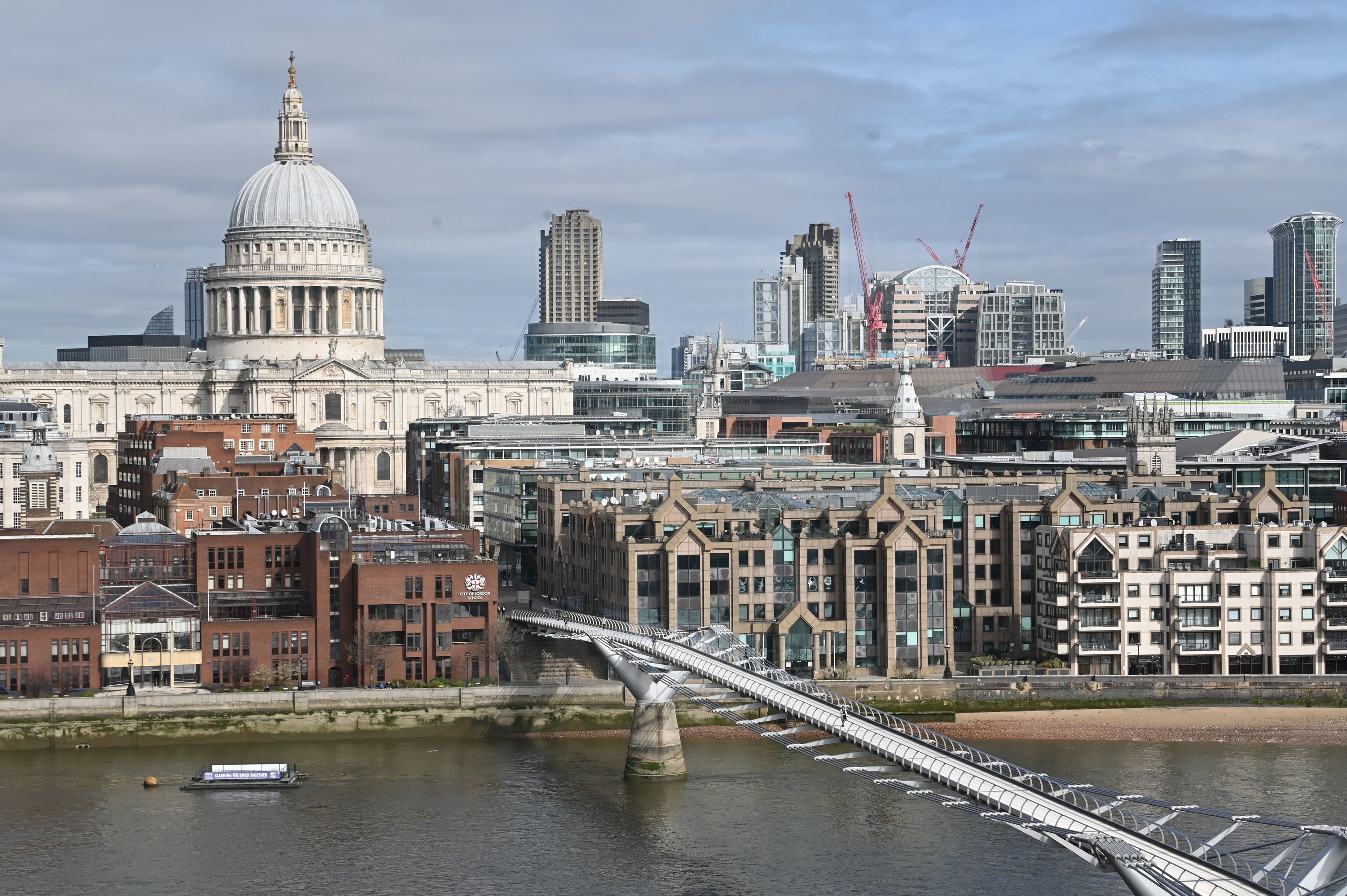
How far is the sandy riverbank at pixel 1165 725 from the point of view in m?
56.7

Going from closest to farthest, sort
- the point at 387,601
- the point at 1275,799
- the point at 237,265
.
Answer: the point at 1275,799, the point at 387,601, the point at 237,265

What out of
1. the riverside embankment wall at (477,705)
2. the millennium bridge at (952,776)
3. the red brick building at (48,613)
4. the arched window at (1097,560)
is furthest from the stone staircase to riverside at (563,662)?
the arched window at (1097,560)

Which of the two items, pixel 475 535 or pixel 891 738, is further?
pixel 475 535

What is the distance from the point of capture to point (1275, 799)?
48.1 metres

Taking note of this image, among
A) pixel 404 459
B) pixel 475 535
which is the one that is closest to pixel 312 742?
pixel 475 535

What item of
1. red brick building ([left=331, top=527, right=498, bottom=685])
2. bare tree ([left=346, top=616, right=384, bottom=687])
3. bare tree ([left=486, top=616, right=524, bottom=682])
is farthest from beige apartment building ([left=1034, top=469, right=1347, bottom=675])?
bare tree ([left=346, top=616, right=384, bottom=687])

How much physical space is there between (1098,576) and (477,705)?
17.2 metres

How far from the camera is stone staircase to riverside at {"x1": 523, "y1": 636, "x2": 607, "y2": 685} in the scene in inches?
Answer: 2377

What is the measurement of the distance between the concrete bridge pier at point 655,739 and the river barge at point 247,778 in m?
7.57

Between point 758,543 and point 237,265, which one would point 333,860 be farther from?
point 237,265

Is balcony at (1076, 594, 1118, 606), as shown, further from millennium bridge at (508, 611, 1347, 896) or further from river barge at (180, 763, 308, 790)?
river barge at (180, 763, 308, 790)

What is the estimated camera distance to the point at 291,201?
137250mm

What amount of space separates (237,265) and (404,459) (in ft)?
62.8

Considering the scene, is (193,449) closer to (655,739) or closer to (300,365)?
(300,365)
